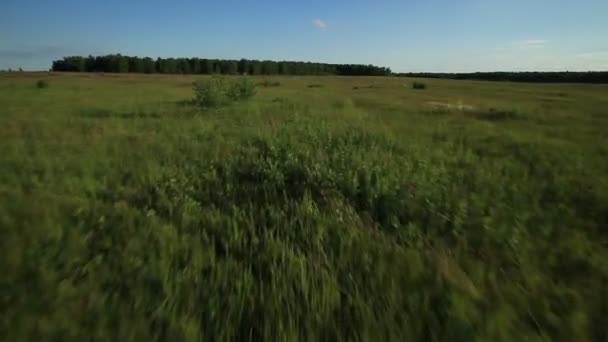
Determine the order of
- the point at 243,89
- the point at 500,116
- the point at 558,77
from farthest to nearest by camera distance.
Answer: the point at 558,77 → the point at 243,89 → the point at 500,116

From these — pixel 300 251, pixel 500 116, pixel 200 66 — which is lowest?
pixel 300 251

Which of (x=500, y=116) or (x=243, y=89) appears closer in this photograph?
(x=500, y=116)

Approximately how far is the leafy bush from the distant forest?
70866 millimetres

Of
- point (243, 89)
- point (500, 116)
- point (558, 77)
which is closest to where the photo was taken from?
point (500, 116)

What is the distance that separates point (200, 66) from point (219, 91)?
11650 cm

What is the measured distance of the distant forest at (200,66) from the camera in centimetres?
10775

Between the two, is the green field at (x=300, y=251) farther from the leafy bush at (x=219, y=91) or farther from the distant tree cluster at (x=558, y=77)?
the distant tree cluster at (x=558, y=77)

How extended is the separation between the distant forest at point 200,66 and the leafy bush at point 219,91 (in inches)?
2790

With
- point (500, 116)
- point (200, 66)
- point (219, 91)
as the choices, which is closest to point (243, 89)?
point (219, 91)

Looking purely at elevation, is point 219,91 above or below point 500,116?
above

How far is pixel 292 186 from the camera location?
445 centimetres

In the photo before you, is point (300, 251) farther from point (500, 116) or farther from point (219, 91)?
point (500, 116)

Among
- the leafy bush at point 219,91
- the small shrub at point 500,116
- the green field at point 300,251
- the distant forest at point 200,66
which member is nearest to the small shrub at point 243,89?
the leafy bush at point 219,91

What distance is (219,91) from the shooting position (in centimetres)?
1878
